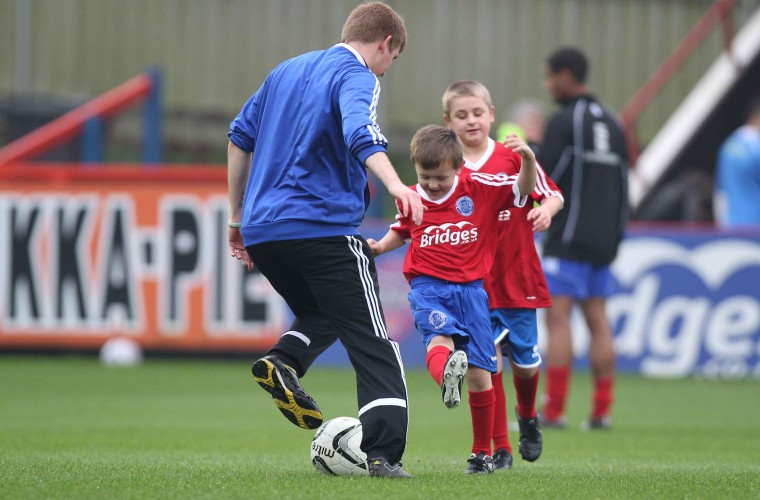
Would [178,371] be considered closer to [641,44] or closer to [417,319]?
[417,319]

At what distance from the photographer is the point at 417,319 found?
5.70m

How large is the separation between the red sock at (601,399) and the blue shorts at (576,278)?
2.02 feet

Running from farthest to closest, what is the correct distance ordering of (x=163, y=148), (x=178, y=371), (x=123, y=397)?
(x=163, y=148)
(x=178, y=371)
(x=123, y=397)

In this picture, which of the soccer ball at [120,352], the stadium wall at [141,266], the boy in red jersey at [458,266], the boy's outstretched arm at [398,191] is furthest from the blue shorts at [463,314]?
the soccer ball at [120,352]

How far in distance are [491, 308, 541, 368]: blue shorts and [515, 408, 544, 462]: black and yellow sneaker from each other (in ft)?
0.94

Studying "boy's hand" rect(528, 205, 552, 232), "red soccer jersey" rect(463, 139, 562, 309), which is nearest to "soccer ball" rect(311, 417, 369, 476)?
"boy's hand" rect(528, 205, 552, 232)

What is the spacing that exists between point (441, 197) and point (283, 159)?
83 centimetres

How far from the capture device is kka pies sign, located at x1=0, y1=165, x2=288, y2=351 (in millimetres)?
13234

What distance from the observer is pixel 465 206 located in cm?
576

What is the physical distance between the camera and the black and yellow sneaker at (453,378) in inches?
205

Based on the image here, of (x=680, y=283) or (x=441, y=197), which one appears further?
(x=680, y=283)

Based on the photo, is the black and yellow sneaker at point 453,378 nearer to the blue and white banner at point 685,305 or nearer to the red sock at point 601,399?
the red sock at point 601,399

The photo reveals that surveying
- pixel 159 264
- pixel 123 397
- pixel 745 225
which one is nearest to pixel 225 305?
pixel 159 264

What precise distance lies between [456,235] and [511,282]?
2.49ft
